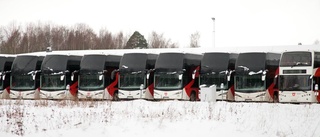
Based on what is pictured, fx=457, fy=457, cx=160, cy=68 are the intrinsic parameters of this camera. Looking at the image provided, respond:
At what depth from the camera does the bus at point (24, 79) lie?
34062 mm

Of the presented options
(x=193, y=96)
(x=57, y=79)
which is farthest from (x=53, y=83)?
(x=193, y=96)

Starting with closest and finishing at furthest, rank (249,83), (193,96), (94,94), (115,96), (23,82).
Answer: (249,83)
(193,96)
(94,94)
(115,96)
(23,82)

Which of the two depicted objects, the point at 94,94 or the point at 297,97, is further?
the point at 94,94

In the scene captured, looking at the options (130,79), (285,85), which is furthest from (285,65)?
(130,79)

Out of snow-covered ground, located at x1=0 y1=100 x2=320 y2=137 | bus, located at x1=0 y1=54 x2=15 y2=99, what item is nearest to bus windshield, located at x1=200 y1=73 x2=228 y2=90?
snow-covered ground, located at x1=0 y1=100 x2=320 y2=137

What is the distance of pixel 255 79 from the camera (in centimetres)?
3011

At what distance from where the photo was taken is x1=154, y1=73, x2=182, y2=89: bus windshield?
103ft

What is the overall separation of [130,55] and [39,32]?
5820 cm

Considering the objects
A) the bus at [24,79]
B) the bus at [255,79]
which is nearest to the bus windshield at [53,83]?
the bus at [24,79]

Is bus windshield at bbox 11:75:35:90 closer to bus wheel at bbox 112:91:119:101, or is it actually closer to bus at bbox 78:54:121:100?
bus at bbox 78:54:121:100

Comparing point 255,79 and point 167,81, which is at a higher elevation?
point 255,79

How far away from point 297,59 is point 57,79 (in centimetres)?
1706

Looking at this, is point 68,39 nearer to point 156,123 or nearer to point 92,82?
point 92,82

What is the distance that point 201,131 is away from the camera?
14.3 m
